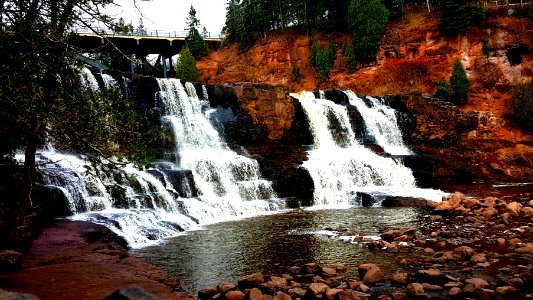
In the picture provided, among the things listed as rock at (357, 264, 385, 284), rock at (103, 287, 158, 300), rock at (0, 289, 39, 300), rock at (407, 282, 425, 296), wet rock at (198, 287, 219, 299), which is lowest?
rock at (407, 282, 425, 296)

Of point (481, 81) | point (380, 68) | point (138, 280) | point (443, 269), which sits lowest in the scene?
point (443, 269)

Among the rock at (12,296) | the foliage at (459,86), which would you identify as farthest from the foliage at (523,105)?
the rock at (12,296)

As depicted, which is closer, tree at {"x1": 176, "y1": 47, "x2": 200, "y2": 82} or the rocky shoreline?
the rocky shoreline

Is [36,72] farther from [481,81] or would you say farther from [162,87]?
[481,81]

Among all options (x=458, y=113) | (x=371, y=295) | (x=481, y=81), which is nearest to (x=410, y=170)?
(x=458, y=113)

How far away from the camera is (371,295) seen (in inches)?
338

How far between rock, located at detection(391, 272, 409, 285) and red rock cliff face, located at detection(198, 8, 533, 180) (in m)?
21.8

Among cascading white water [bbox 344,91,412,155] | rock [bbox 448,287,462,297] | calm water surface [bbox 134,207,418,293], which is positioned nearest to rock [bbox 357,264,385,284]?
calm water surface [bbox 134,207,418,293]

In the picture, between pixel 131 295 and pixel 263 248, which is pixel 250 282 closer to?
pixel 263 248

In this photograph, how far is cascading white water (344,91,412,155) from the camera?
32094 mm

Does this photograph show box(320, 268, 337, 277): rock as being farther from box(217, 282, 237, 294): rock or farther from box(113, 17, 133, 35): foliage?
box(113, 17, 133, 35): foliage

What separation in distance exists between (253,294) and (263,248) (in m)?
4.53

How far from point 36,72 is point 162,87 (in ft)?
72.0

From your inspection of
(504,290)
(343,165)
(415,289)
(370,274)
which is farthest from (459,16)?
(415,289)
